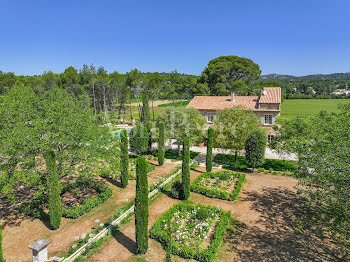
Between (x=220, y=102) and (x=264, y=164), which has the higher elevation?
(x=220, y=102)

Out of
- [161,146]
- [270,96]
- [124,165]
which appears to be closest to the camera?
[124,165]

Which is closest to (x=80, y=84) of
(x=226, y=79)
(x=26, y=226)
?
(x=226, y=79)

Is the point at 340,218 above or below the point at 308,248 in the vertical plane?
above

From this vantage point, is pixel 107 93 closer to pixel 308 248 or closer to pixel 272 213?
pixel 272 213

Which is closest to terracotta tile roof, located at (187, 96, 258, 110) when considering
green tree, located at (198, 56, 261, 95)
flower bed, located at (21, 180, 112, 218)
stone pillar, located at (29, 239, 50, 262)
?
green tree, located at (198, 56, 261, 95)

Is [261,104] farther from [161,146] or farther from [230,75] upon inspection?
[230,75]

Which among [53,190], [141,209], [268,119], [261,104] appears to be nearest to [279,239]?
[141,209]
